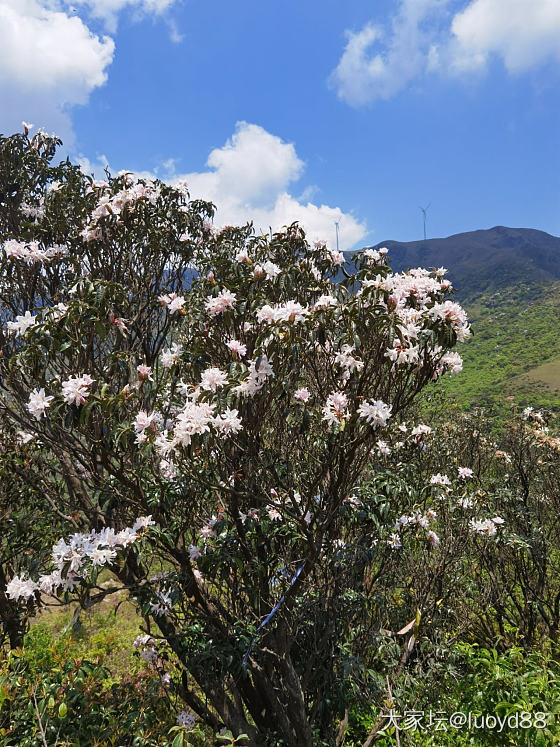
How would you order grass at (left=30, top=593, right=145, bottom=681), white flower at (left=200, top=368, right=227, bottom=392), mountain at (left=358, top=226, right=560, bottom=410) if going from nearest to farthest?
white flower at (left=200, top=368, right=227, bottom=392) < grass at (left=30, top=593, right=145, bottom=681) < mountain at (left=358, top=226, right=560, bottom=410)

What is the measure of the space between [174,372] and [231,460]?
0.81 meters

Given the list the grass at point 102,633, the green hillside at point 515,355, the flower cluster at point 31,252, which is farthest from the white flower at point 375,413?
the green hillside at point 515,355

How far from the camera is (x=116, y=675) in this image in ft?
21.9

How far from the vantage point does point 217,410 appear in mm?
2676

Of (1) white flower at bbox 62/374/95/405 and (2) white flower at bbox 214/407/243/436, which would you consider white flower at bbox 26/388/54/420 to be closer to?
(1) white flower at bbox 62/374/95/405

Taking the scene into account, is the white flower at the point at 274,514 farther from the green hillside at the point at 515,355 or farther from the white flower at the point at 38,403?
the green hillside at the point at 515,355

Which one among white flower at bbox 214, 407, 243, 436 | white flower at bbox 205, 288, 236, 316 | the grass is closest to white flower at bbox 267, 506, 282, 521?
white flower at bbox 214, 407, 243, 436

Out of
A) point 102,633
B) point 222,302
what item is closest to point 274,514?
point 222,302

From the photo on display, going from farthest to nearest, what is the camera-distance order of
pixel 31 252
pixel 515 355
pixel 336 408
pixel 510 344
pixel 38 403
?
pixel 510 344 → pixel 515 355 → pixel 31 252 → pixel 336 408 → pixel 38 403

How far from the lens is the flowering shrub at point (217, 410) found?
2789 mm

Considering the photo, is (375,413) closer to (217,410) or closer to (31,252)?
(217,410)

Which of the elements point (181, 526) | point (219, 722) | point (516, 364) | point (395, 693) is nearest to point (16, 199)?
point (181, 526)

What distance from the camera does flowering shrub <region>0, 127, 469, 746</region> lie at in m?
2.79

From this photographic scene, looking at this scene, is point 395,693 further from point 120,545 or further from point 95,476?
point 95,476
